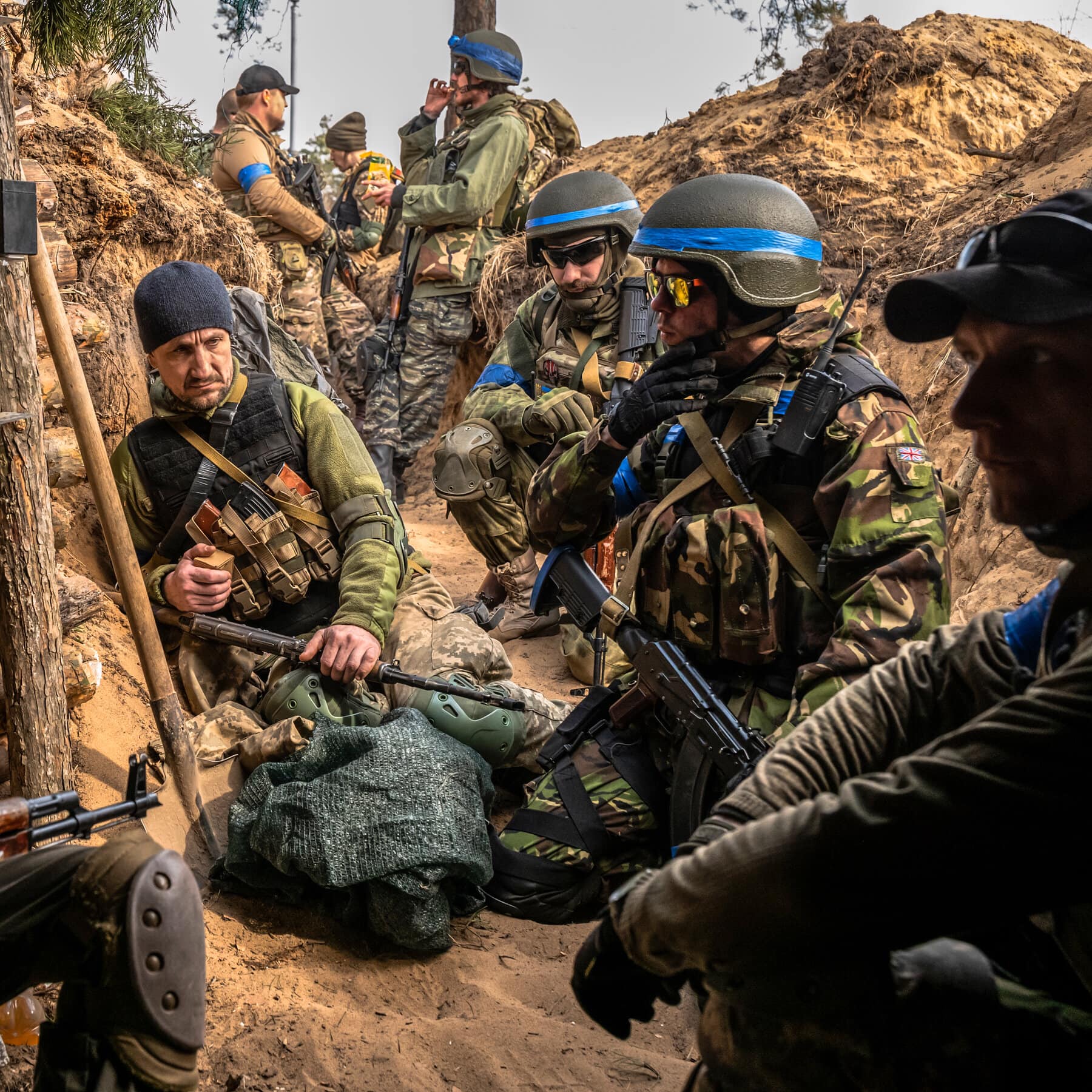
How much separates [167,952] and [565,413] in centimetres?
398

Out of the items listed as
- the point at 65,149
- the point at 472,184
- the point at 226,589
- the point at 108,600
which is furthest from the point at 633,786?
the point at 472,184

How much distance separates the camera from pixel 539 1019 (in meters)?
2.88

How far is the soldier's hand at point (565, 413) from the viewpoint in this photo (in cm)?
546

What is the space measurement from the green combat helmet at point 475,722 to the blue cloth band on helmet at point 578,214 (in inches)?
99.0

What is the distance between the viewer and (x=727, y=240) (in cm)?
321

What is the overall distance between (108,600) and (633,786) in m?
2.27

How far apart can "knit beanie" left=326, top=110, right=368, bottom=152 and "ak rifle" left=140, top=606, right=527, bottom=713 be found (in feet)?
24.9

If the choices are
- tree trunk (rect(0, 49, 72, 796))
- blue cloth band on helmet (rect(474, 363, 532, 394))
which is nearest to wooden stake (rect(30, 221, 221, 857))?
tree trunk (rect(0, 49, 72, 796))

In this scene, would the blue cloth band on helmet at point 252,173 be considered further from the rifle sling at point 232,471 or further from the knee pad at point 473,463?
the rifle sling at point 232,471

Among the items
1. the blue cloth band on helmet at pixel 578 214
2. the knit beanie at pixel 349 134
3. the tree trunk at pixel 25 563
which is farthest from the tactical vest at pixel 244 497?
the knit beanie at pixel 349 134

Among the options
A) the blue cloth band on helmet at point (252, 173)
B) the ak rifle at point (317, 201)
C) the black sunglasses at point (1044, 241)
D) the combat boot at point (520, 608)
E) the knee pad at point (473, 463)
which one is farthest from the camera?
the ak rifle at point (317, 201)

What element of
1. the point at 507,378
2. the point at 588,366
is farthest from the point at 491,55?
the point at 588,366

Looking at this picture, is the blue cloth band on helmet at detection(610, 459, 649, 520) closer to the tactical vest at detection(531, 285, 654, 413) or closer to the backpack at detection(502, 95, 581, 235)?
the tactical vest at detection(531, 285, 654, 413)

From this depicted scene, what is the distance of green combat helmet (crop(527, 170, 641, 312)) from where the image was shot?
5266 mm
